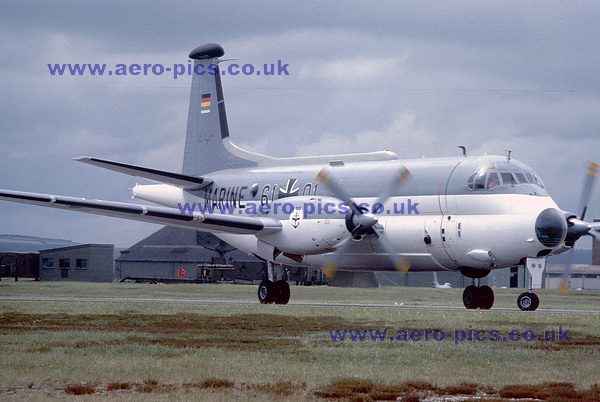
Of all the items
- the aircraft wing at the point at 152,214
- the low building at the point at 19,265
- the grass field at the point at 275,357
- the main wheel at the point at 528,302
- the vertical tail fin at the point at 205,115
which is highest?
the vertical tail fin at the point at 205,115

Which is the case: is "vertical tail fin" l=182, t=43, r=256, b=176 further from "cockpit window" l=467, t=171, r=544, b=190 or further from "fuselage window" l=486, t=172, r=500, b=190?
"fuselage window" l=486, t=172, r=500, b=190

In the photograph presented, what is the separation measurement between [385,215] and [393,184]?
1.17 metres

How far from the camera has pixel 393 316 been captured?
31438 mm

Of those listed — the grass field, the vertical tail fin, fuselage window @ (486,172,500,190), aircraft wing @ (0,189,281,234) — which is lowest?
the grass field

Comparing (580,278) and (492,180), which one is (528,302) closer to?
(492,180)

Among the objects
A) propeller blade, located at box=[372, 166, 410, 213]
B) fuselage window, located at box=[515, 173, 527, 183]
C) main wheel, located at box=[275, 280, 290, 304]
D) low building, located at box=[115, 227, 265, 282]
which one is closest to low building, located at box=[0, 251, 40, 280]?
low building, located at box=[115, 227, 265, 282]

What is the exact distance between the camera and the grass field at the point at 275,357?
54.3 feet

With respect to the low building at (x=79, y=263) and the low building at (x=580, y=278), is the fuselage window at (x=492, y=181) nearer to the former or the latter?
the low building at (x=79, y=263)

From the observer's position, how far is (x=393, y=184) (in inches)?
1406

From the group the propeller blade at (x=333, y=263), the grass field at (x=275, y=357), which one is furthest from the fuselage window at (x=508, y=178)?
the propeller blade at (x=333, y=263)

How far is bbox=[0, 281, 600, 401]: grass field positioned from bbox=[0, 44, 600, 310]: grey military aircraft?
7.56ft

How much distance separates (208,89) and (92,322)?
21.3 meters

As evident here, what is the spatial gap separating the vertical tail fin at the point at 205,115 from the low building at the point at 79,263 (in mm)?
36404

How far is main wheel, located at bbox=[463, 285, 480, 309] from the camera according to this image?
35875mm
